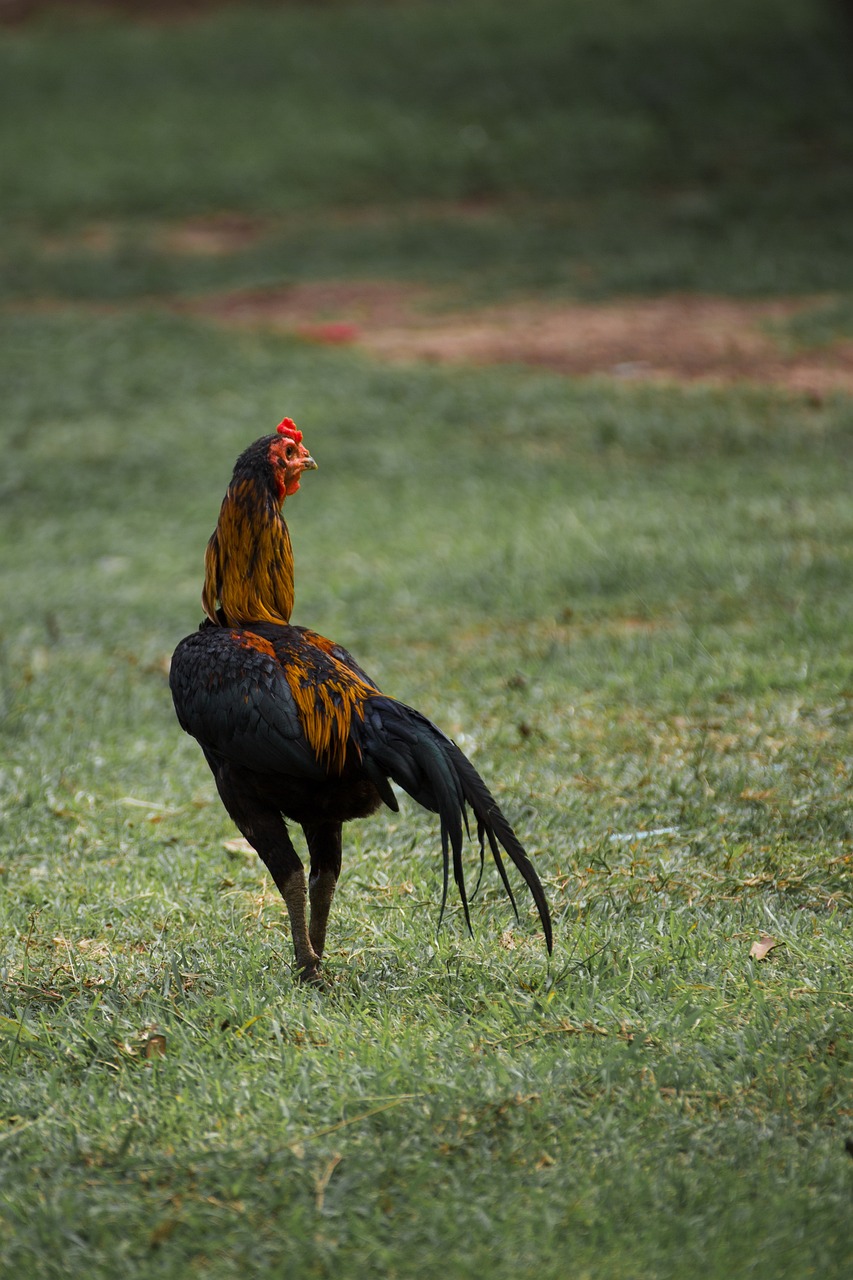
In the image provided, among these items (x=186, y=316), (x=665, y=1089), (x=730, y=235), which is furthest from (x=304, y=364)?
(x=665, y=1089)

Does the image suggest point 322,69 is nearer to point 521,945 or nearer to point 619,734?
point 619,734

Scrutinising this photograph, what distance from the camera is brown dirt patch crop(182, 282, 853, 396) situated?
11.8 metres

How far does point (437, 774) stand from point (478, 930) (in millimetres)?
796

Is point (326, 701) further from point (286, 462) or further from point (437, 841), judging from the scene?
point (437, 841)

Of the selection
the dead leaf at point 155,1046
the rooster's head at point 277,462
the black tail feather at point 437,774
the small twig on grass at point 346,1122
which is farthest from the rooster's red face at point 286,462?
the small twig on grass at point 346,1122

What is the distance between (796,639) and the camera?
650 centimetres

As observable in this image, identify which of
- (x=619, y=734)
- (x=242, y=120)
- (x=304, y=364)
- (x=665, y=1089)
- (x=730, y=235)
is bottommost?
(x=665, y=1089)

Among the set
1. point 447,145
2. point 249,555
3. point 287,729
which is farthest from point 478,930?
point 447,145

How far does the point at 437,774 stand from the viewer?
3430mm

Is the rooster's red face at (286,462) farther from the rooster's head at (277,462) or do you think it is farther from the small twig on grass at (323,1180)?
the small twig on grass at (323,1180)

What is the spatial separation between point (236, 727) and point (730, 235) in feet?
45.0

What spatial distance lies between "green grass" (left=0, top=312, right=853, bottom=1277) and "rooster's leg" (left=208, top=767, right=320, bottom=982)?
4.4 inches

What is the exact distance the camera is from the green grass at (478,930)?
9.10 ft

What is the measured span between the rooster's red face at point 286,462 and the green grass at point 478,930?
129 cm
